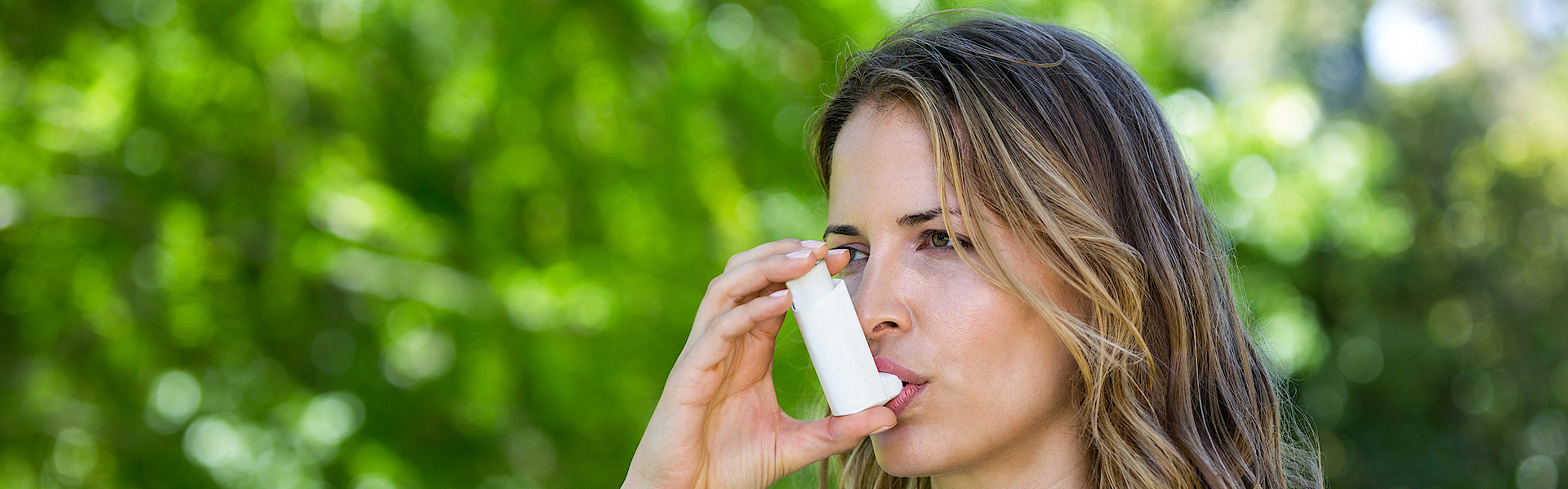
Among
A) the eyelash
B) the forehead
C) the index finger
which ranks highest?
the forehead

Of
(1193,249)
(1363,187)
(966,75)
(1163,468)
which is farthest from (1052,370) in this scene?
(1363,187)

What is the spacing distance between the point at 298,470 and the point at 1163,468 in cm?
356

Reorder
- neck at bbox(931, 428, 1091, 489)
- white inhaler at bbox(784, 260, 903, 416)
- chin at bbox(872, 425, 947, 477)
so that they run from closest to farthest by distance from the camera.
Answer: white inhaler at bbox(784, 260, 903, 416)
chin at bbox(872, 425, 947, 477)
neck at bbox(931, 428, 1091, 489)

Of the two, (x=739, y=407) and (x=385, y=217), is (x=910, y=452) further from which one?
(x=385, y=217)

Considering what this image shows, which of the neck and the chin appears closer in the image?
the chin

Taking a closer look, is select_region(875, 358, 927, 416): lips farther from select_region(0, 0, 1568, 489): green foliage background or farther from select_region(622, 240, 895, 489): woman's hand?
select_region(0, 0, 1568, 489): green foliage background

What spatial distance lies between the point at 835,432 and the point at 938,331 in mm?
282

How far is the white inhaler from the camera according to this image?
6.03 feet

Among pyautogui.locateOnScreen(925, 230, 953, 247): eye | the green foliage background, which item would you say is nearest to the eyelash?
pyautogui.locateOnScreen(925, 230, 953, 247): eye

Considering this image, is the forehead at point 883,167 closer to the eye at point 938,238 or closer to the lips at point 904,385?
the eye at point 938,238

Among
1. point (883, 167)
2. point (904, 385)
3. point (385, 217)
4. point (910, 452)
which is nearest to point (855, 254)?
point (883, 167)

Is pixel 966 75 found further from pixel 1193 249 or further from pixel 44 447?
pixel 44 447

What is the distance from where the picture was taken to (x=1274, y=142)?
6152mm

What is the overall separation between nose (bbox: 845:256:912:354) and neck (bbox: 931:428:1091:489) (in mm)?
366
